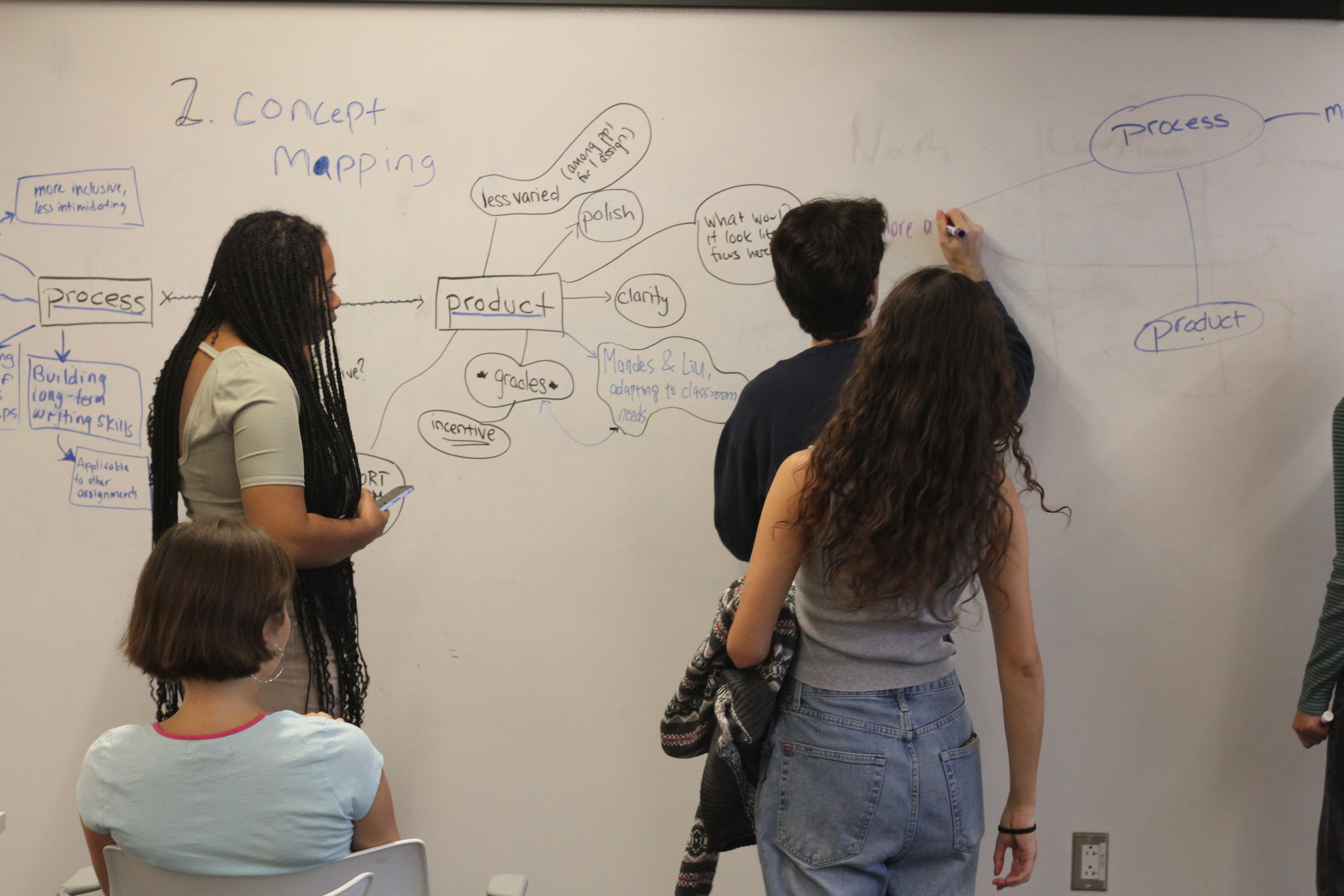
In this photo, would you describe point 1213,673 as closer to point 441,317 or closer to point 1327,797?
point 1327,797

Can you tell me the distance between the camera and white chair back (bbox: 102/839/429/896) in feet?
3.56

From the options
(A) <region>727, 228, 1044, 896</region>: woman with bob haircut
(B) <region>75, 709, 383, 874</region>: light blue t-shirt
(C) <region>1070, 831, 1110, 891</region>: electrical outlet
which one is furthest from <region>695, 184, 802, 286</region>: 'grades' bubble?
(C) <region>1070, 831, 1110, 891</region>: electrical outlet

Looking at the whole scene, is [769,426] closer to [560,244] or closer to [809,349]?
[809,349]

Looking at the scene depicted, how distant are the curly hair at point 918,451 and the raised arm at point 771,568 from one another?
2 centimetres

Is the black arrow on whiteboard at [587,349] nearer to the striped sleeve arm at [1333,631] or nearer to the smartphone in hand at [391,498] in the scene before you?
the smartphone in hand at [391,498]

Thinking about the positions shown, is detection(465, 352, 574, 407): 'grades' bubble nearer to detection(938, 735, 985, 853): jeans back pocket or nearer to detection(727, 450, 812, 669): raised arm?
detection(727, 450, 812, 669): raised arm

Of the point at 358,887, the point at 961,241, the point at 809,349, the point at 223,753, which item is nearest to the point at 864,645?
the point at 809,349

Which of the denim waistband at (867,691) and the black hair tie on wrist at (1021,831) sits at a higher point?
the denim waistband at (867,691)

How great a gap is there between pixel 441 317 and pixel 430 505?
1.34 feet

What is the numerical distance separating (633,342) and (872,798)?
1.11 m

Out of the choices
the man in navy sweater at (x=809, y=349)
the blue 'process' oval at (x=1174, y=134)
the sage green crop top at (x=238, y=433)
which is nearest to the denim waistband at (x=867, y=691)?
the man in navy sweater at (x=809, y=349)

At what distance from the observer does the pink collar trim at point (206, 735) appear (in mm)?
1114

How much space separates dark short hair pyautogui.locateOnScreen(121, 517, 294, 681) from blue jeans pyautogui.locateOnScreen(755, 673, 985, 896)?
702 millimetres

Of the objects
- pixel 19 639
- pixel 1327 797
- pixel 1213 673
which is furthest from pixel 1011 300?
pixel 19 639
